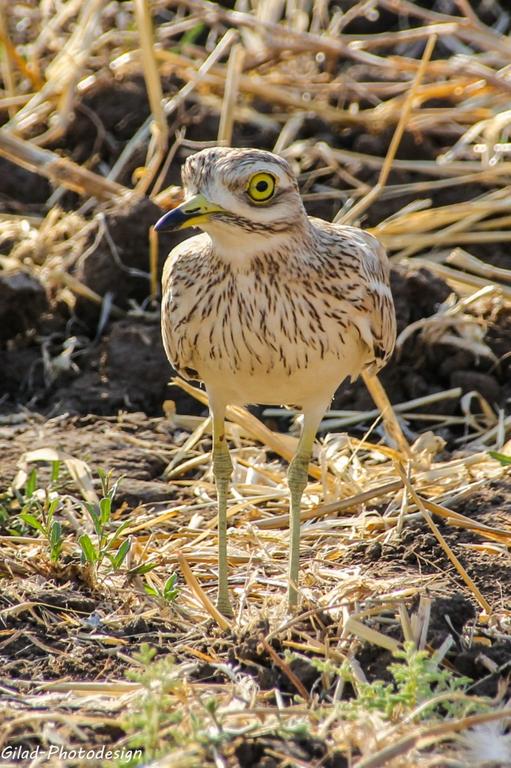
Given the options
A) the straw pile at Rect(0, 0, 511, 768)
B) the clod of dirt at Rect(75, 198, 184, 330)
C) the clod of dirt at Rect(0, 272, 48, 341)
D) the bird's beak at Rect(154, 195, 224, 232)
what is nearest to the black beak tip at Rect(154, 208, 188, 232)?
the bird's beak at Rect(154, 195, 224, 232)

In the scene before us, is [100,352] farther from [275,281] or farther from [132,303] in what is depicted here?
[275,281]

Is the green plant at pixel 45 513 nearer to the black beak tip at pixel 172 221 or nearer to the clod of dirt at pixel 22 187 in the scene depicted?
the black beak tip at pixel 172 221

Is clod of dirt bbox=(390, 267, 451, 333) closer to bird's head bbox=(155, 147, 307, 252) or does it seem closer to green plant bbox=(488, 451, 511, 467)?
green plant bbox=(488, 451, 511, 467)

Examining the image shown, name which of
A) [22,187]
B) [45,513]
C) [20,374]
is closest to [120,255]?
[20,374]

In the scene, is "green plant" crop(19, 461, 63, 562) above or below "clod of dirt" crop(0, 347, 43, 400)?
below

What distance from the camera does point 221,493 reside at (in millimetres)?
4695

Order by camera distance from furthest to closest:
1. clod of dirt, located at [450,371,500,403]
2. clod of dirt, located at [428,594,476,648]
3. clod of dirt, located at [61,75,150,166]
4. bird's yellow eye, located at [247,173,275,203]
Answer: clod of dirt, located at [61,75,150,166]
clod of dirt, located at [450,371,500,403]
bird's yellow eye, located at [247,173,275,203]
clod of dirt, located at [428,594,476,648]

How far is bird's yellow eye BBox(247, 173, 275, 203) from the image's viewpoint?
394 centimetres

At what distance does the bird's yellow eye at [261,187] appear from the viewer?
155 inches

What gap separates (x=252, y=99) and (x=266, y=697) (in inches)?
212

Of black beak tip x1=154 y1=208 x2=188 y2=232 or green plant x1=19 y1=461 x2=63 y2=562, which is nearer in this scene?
black beak tip x1=154 y1=208 x2=188 y2=232

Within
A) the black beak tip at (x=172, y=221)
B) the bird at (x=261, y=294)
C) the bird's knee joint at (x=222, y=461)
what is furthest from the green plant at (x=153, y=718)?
the bird's knee joint at (x=222, y=461)

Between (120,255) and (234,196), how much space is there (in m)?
2.87

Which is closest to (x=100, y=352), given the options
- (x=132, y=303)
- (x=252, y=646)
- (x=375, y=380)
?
(x=132, y=303)
